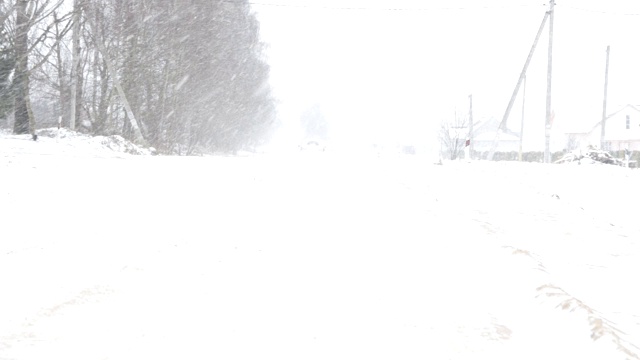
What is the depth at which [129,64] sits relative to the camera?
22.6 m

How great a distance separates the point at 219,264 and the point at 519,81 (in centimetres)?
2171

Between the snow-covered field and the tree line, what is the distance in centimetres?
1155

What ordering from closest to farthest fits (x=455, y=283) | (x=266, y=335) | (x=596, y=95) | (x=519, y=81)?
(x=266, y=335), (x=455, y=283), (x=519, y=81), (x=596, y=95)

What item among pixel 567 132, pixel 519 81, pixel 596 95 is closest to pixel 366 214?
pixel 519 81

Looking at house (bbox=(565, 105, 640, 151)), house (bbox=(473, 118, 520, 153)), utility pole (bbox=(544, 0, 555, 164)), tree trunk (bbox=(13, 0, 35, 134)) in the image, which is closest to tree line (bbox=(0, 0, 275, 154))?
tree trunk (bbox=(13, 0, 35, 134))

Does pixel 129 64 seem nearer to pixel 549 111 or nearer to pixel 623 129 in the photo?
pixel 549 111

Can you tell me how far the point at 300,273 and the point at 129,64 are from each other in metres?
20.2

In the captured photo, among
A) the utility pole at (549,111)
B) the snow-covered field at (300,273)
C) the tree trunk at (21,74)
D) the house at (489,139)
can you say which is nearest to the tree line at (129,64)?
the tree trunk at (21,74)

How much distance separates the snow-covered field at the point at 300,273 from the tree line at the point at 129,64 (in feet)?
37.9

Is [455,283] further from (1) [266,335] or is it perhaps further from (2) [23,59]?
(2) [23,59]

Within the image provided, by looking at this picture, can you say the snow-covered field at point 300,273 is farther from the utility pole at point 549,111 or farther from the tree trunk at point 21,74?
the utility pole at point 549,111

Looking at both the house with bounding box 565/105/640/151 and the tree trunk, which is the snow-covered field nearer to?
the tree trunk

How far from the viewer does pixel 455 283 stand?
15.2ft

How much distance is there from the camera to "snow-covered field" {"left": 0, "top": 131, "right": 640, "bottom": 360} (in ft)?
11.0
